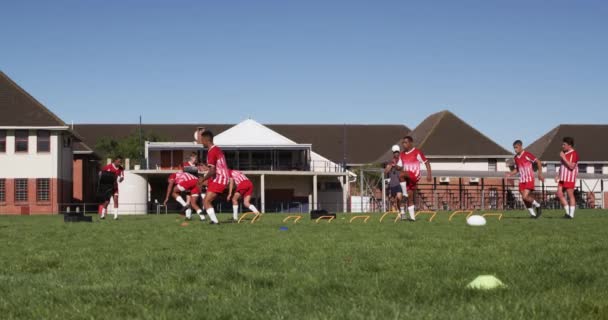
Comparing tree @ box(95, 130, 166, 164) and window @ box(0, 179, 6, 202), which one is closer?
window @ box(0, 179, 6, 202)

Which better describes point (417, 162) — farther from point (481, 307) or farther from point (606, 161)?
point (606, 161)

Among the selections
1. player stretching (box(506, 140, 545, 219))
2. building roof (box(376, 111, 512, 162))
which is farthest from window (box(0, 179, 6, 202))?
player stretching (box(506, 140, 545, 219))

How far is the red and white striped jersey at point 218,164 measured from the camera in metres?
17.6

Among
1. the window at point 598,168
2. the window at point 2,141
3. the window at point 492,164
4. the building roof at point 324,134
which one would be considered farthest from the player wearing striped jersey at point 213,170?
the building roof at point 324,134

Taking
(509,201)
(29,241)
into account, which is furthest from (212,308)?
(509,201)

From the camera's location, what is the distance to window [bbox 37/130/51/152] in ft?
→ 191

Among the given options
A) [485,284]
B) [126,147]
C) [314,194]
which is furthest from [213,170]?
[126,147]

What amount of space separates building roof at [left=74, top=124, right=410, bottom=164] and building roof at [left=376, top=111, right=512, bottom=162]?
36.0 ft

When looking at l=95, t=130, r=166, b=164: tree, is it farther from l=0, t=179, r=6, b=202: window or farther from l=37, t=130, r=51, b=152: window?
l=0, t=179, r=6, b=202: window

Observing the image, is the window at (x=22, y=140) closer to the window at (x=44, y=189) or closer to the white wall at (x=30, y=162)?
the white wall at (x=30, y=162)

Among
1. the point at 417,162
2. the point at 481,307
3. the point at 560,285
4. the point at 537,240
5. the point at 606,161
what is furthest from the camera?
the point at 606,161

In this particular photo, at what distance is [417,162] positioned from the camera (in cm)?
2006

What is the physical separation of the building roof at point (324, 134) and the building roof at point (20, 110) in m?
30.1

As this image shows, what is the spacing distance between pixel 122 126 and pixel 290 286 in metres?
96.2
